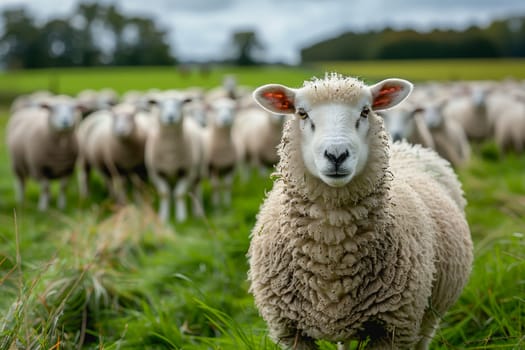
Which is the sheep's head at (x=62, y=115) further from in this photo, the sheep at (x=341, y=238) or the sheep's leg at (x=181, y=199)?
the sheep at (x=341, y=238)

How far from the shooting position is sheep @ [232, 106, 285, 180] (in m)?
A: 9.97

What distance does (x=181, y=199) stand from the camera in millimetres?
7969

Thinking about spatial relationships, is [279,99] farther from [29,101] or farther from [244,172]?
[29,101]

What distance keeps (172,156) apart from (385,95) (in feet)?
17.9

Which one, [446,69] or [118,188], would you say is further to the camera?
[446,69]

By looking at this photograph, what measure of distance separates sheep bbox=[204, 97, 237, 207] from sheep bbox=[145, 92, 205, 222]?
61 cm

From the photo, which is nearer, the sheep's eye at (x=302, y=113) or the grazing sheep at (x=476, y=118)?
the sheep's eye at (x=302, y=113)

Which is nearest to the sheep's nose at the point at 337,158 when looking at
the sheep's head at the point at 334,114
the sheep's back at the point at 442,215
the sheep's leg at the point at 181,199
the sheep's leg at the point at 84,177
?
the sheep's head at the point at 334,114

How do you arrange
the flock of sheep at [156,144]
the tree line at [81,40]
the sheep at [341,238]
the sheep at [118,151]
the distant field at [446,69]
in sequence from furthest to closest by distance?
the tree line at [81,40] < the distant field at [446,69] < the sheep at [118,151] < the flock of sheep at [156,144] < the sheep at [341,238]

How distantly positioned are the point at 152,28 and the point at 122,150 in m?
63.0

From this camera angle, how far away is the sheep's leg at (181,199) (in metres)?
7.82

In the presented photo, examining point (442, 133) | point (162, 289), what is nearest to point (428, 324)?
point (162, 289)

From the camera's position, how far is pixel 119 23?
68250 millimetres

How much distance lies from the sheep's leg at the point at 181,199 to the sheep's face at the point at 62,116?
1794 mm
